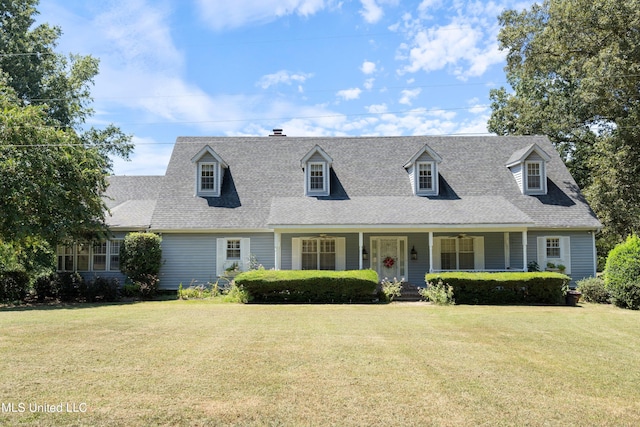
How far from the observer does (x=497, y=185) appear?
77.5ft

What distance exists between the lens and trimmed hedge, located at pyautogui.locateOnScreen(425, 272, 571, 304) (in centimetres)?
1736

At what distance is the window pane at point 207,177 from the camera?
23062 mm

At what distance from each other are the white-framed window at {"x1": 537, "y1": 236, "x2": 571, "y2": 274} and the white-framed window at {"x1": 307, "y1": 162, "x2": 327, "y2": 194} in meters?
10.0

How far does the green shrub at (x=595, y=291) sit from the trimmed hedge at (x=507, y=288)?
1776 millimetres

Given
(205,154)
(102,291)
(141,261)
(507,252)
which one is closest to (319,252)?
(205,154)

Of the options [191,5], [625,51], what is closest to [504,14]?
[625,51]

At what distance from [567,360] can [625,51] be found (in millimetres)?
17578

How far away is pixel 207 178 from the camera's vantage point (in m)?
23.1

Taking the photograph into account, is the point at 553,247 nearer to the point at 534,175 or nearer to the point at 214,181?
the point at 534,175

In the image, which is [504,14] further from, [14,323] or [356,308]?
[14,323]

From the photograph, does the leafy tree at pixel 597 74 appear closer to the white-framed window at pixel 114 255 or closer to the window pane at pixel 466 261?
the window pane at pixel 466 261

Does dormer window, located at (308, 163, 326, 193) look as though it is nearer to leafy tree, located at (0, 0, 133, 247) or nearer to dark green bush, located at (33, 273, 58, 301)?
leafy tree, located at (0, 0, 133, 247)

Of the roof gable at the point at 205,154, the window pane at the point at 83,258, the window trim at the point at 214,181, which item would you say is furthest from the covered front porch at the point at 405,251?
the window pane at the point at 83,258

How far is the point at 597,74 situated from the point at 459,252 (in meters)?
9.51
